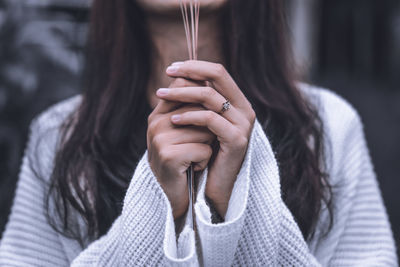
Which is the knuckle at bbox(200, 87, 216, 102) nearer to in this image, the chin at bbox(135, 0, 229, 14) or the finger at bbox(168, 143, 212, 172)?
the finger at bbox(168, 143, 212, 172)

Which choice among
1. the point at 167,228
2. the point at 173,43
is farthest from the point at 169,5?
the point at 167,228

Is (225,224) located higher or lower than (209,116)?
lower

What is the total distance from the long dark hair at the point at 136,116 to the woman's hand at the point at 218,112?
0.22 meters

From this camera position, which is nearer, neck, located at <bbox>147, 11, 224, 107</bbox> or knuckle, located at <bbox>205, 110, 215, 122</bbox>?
knuckle, located at <bbox>205, 110, 215, 122</bbox>

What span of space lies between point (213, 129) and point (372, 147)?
2.29 meters

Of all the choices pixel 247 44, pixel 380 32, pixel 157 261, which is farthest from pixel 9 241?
pixel 380 32

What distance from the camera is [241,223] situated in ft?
2.56

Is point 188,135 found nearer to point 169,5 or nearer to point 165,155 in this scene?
point 165,155

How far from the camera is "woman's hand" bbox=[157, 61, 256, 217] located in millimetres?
775

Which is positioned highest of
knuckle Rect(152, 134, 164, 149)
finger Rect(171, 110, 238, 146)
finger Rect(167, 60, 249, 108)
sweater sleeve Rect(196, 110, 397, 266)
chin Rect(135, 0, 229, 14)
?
chin Rect(135, 0, 229, 14)

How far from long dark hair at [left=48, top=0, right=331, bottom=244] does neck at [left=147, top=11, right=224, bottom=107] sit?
24mm

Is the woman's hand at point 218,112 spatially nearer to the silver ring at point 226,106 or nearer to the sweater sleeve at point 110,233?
the silver ring at point 226,106

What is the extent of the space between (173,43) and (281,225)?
452 mm

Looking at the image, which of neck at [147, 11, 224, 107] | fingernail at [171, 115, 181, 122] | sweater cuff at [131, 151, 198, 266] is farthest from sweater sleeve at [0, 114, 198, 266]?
neck at [147, 11, 224, 107]
